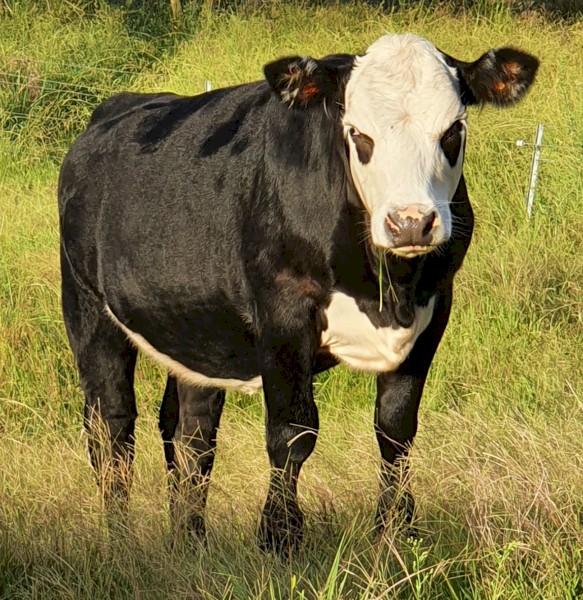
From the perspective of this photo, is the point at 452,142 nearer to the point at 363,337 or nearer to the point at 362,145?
the point at 362,145

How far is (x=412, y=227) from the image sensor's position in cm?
411

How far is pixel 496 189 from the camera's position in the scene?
30.3ft

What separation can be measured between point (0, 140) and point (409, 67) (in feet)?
26.0

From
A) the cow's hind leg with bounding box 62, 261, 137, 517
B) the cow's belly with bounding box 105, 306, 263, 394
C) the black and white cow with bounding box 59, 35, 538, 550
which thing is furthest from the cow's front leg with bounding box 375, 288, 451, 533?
the cow's hind leg with bounding box 62, 261, 137, 517

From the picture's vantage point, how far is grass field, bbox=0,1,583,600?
392 centimetres

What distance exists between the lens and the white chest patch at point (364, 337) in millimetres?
4680

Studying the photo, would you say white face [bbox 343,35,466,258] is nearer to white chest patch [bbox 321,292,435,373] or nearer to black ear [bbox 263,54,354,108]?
black ear [bbox 263,54,354,108]

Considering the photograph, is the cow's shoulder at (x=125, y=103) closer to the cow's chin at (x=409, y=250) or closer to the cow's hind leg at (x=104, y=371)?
the cow's hind leg at (x=104, y=371)

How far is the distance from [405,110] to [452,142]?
0.69 feet

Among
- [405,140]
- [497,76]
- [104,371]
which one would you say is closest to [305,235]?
[405,140]

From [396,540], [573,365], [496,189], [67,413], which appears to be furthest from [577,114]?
[396,540]

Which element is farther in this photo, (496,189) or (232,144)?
(496,189)

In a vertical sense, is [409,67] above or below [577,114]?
above

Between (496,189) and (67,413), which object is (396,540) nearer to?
(67,413)
